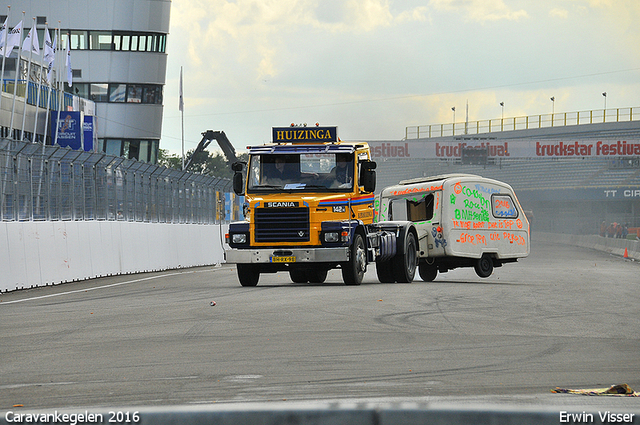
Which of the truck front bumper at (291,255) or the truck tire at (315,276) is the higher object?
the truck front bumper at (291,255)

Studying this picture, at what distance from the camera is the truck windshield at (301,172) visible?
17.9 m

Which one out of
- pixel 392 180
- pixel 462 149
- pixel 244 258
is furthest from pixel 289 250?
pixel 392 180

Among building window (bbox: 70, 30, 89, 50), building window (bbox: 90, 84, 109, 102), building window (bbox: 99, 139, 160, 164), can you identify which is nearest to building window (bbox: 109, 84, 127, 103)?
building window (bbox: 90, 84, 109, 102)

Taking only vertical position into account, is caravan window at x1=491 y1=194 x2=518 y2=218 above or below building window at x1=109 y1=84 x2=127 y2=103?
below

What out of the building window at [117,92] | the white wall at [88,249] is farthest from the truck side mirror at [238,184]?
the building window at [117,92]

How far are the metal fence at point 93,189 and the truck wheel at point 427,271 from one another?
499 centimetres

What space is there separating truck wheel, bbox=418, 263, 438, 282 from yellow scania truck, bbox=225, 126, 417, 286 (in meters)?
3.90

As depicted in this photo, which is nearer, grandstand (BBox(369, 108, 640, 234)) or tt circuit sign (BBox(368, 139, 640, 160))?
tt circuit sign (BBox(368, 139, 640, 160))

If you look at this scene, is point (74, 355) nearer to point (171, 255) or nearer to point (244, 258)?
point (244, 258)

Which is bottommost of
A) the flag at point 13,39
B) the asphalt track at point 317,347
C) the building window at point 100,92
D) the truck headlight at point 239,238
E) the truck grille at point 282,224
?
the asphalt track at point 317,347

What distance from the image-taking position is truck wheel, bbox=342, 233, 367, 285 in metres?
17.7

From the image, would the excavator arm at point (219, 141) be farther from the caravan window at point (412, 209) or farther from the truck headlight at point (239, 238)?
the truck headlight at point (239, 238)

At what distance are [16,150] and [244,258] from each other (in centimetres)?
572

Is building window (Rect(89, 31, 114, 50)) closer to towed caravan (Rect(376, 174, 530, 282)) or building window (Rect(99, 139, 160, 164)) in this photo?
building window (Rect(99, 139, 160, 164))
